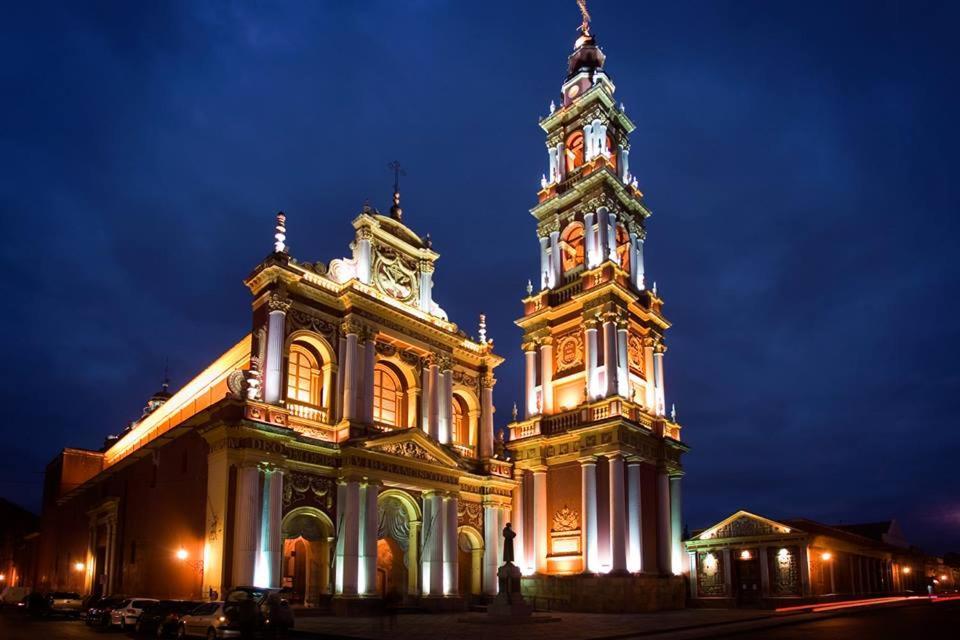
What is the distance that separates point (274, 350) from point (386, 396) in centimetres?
657

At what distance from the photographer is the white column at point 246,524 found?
23547 mm

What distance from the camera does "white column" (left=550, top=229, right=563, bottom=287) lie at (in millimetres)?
37688

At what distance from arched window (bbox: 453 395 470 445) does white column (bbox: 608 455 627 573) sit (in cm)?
744

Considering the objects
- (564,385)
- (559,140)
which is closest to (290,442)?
(564,385)

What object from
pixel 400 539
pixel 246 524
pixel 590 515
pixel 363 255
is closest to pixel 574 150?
pixel 363 255

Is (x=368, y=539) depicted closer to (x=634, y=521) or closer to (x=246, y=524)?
(x=246, y=524)

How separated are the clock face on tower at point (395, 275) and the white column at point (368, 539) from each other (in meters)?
8.48

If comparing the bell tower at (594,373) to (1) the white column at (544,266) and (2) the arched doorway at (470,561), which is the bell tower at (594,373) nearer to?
(1) the white column at (544,266)

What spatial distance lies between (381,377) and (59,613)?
14.9 meters

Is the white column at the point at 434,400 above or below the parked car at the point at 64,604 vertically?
above

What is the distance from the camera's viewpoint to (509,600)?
23484mm

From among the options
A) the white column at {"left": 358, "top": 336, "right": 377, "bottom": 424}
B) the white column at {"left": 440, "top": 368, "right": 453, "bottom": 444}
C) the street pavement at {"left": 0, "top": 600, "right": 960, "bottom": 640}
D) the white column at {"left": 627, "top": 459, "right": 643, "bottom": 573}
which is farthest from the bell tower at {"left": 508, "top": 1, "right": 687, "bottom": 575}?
the white column at {"left": 358, "top": 336, "right": 377, "bottom": 424}

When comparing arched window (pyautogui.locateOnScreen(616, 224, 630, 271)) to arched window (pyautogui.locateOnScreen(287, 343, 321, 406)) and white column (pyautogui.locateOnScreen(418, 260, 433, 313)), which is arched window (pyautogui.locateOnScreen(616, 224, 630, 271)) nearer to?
white column (pyautogui.locateOnScreen(418, 260, 433, 313))

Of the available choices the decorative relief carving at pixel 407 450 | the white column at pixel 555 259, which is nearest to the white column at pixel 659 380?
the white column at pixel 555 259
